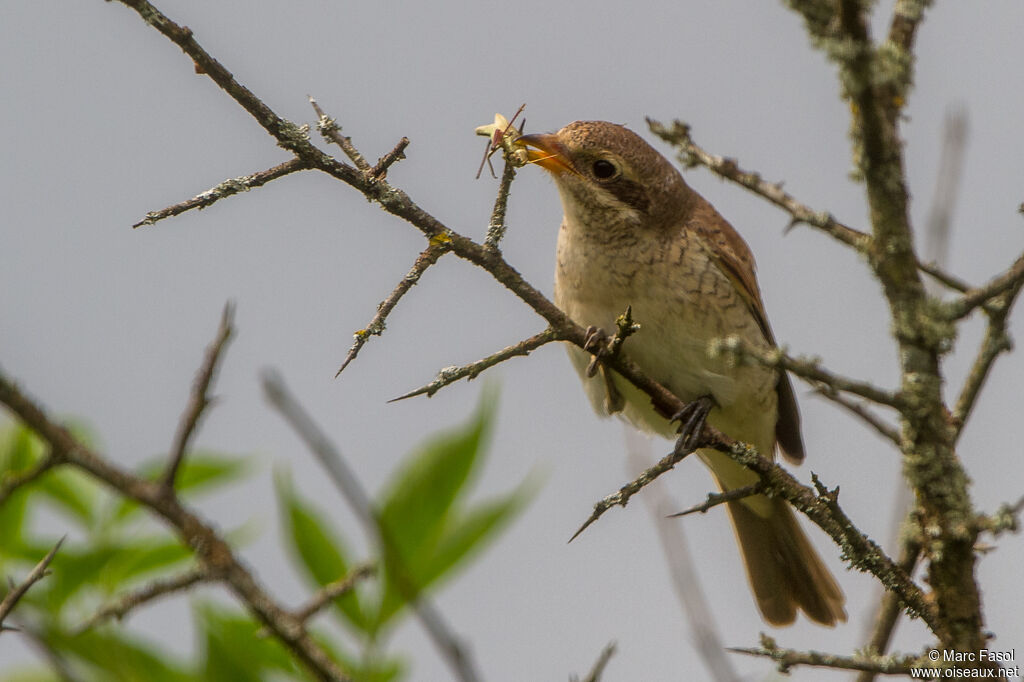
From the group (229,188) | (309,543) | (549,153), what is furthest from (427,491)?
(549,153)

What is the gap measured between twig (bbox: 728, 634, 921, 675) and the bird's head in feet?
9.15

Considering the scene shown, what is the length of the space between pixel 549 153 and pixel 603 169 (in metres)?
0.28

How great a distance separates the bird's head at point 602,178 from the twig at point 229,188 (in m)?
2.43

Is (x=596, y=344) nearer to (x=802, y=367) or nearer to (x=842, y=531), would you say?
(x=842, y=531)

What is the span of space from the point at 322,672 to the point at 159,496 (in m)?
0.34

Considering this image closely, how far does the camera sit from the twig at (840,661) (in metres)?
2.50

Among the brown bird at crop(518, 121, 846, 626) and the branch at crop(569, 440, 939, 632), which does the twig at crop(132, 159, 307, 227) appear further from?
the brown bird at crop(518, 121, 846, 626)

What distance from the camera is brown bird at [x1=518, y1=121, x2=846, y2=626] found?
486cm

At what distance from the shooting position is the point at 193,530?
1.54 m

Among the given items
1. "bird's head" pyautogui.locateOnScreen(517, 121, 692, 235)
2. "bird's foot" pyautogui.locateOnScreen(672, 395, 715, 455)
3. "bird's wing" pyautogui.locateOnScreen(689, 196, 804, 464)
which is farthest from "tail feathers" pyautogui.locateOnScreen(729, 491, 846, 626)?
"bird's head" pyautogui.locateOnScreen(517, 121, 692, 235)

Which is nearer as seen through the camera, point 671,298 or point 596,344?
point 596,344

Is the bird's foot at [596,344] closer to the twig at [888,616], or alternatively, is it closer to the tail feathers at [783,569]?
the twig at [888,616]

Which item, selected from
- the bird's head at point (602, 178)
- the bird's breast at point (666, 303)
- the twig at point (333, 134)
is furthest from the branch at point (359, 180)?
the bird's head at point (602, 178)

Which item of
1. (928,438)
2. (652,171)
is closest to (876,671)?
(928,438)
